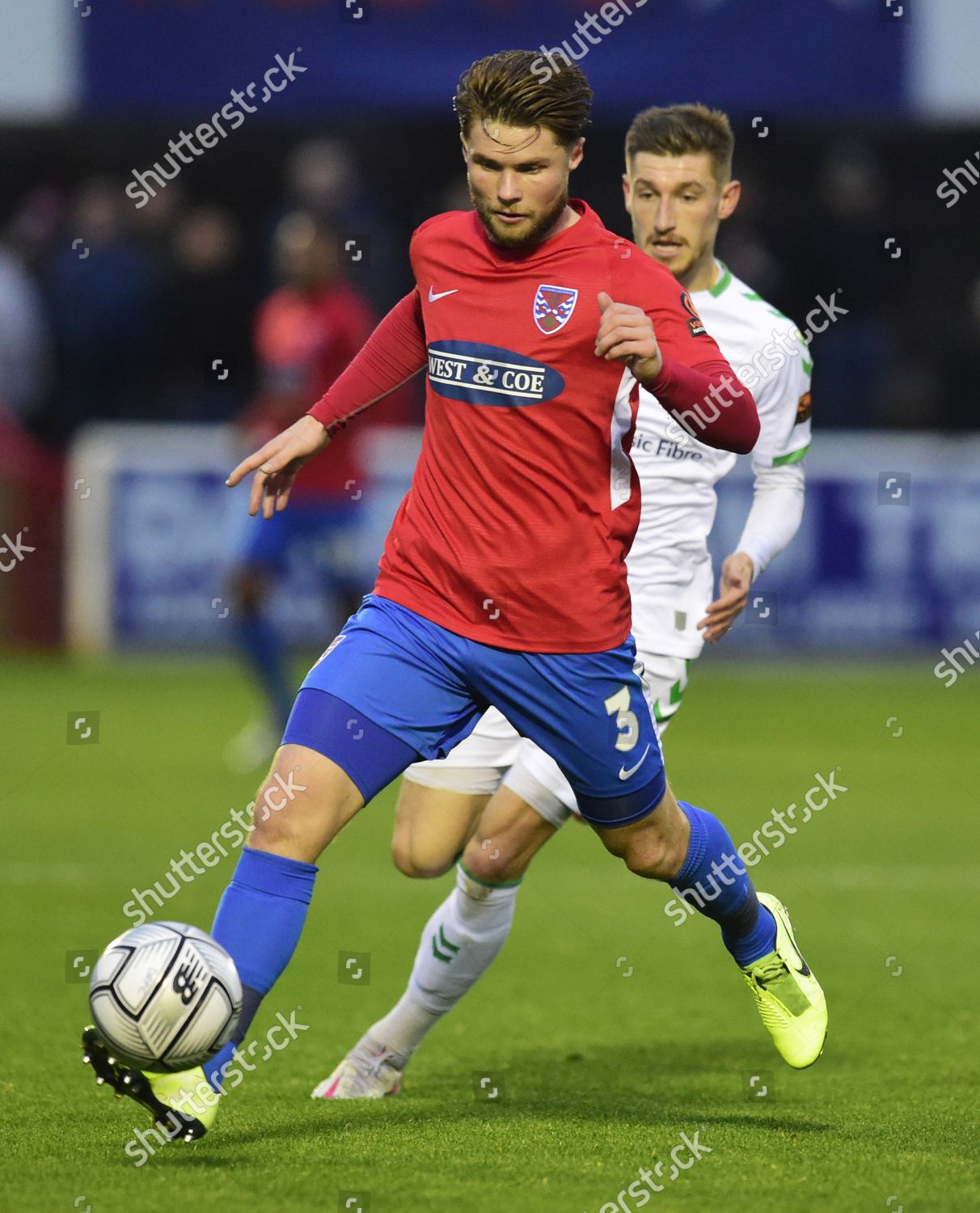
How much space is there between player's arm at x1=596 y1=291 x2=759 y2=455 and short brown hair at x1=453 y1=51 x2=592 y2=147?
391 millimetres

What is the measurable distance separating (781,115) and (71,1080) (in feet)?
41.7

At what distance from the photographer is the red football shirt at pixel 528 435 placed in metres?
4.62

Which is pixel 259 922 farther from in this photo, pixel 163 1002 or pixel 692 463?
pixel 692 463

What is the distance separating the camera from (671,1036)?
20.5 ft

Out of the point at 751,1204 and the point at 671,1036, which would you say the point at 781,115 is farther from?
the point at 751,1204

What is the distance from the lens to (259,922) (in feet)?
14.6

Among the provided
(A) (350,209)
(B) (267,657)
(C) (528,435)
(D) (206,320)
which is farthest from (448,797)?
(D) (206,320)

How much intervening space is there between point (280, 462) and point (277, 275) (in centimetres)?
1192

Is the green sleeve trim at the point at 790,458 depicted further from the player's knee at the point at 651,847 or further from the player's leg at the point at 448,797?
the player's knee at the point at 651,847

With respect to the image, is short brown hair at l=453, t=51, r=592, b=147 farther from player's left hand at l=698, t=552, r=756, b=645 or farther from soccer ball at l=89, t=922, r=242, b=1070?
soccer ball at l=89, t=922, r=242, b=1070

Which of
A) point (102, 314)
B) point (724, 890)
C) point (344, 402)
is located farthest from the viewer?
point (102, 314)

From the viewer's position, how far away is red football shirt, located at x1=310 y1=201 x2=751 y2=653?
4621 millimetres

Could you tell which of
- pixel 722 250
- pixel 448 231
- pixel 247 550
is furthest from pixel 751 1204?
pixel 722 250

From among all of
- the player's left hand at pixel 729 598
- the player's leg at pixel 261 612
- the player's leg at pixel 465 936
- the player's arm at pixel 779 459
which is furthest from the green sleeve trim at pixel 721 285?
the player's leg at pixel 261 612
